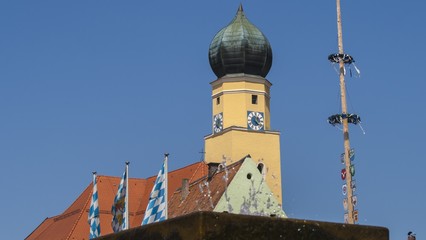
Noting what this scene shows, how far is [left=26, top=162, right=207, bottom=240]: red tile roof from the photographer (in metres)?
51.8

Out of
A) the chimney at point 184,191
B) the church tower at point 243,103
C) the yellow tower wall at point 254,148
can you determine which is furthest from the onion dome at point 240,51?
the chimney at point 184,191

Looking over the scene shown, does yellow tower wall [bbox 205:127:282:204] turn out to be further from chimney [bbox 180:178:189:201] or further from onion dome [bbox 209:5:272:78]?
chimney [bbox 180:178:189:201]

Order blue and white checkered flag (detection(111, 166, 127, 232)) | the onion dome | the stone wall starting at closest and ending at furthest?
the stone wall
blue and white checkered flag (detection(111, 166, 127, 232))
the onion dome

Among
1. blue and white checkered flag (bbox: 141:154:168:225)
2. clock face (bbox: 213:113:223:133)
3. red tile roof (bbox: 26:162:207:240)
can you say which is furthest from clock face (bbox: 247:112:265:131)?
blue and white checkered flag (bbox: 141:154:168:225)

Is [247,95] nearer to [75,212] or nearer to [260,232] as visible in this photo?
[75,212]

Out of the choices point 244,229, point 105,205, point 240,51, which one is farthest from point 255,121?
point 244,229

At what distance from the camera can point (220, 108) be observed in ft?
187

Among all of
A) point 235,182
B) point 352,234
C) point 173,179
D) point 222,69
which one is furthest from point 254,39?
point 352,234

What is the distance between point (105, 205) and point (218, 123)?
9.07m

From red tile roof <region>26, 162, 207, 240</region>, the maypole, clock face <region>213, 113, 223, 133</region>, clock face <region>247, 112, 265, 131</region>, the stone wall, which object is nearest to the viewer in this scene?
the stone wall

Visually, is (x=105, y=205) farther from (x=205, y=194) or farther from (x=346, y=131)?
(x=346, y=131)

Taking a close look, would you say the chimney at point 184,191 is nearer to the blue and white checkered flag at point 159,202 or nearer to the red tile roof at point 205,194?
the red tile roof at point 205,194

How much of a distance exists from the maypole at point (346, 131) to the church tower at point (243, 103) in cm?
2083

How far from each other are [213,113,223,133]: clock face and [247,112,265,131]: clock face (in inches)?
68.6
